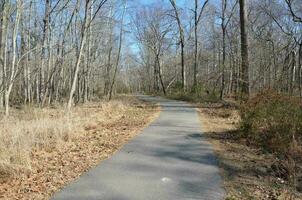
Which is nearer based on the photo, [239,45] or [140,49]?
[239,45]

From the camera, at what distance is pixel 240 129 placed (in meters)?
13.6

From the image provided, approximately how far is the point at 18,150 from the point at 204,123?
31.0ft

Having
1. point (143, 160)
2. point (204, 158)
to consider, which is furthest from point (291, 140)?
point (143, 160)

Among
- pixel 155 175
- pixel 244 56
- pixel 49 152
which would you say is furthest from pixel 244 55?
pixel 155 175

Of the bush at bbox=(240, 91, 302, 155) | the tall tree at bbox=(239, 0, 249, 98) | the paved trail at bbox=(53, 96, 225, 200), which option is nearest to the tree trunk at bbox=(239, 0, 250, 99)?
the tall tree at bbox=(239, 0, 249, 98)

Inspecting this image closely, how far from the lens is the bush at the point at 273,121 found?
36.6ft

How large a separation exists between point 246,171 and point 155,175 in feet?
6.75

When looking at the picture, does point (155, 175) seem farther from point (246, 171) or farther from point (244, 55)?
point (244, 55)

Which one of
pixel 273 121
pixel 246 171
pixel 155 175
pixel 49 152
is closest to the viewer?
pixel 155 175

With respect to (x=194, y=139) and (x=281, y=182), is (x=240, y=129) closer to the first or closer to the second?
(x=194, y=139)

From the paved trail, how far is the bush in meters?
1.64

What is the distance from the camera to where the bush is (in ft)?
36.6

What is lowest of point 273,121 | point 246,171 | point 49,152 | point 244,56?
point 246,171

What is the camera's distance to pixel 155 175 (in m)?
8.27
